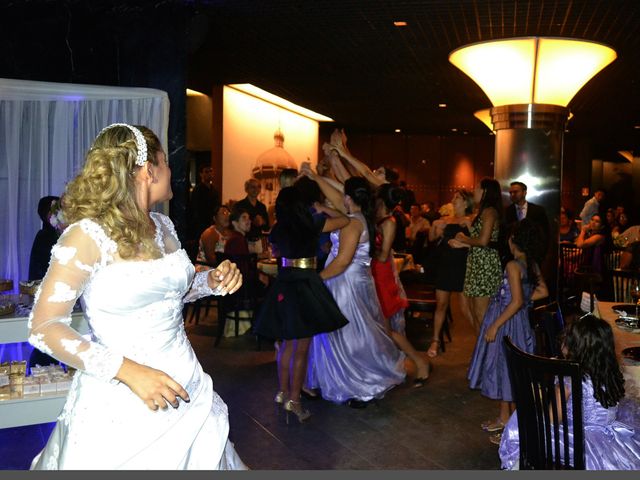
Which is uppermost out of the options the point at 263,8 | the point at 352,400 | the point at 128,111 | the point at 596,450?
the point at 263,8

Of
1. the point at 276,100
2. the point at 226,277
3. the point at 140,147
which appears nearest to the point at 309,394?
the point at 226,277

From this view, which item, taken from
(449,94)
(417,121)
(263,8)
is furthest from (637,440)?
(417,121)

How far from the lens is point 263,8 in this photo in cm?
599

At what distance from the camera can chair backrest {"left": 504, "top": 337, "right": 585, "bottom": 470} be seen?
96.0 inches

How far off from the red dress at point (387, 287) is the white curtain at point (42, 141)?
2.01 metres

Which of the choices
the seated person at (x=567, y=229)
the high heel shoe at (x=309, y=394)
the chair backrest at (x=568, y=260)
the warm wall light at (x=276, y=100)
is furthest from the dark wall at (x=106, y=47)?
the seated person at (x=567, y=229)

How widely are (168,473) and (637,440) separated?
7.03 feet

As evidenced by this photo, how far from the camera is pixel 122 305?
196 centimetres

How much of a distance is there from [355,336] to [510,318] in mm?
1315

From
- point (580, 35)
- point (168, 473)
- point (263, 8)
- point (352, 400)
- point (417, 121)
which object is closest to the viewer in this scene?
point (168, 473)

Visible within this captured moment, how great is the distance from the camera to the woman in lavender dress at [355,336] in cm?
501

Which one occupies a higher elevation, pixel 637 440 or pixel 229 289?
pixel 229 289

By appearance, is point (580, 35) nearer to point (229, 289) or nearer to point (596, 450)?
point (596, 450)

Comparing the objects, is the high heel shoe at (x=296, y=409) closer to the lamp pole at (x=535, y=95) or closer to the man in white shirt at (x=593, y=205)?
the lamp pole at (x=535, y=95)
